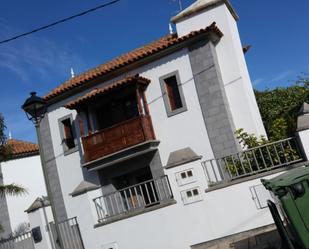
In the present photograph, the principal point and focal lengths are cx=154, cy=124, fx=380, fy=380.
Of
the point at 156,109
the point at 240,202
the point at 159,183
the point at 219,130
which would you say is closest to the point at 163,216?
the point at 159,183

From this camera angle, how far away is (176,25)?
15.5 metres

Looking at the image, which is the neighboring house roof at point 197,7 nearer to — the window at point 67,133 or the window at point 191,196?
the window at point 67,133

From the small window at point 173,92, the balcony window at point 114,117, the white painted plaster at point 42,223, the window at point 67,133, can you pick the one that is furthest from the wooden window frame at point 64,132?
the small window at point 173,92

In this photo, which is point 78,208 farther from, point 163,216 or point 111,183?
point 111,183

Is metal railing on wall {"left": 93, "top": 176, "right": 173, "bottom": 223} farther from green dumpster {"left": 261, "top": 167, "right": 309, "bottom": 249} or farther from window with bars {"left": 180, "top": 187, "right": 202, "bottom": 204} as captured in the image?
green dumpster {"left": 261, "top": 167, "right": 309, "bottom": 249}

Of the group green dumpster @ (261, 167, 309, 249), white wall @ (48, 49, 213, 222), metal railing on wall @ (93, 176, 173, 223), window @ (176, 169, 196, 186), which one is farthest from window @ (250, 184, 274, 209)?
white wall @ (48, 49, 213, 222)

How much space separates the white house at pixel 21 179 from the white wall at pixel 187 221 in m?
11.6

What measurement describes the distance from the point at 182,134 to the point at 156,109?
1.46m

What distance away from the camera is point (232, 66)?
14398 millimetres

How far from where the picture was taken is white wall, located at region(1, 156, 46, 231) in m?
20.9

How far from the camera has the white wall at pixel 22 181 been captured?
2092 cm

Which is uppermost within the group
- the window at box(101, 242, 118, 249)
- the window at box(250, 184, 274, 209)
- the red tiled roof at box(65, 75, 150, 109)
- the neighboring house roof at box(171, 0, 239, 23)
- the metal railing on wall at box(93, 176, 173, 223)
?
the neighboring house roof at box(171, 0, 239, 23)

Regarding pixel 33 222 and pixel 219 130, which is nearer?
pixel 33 222

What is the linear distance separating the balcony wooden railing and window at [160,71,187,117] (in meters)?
0.92
